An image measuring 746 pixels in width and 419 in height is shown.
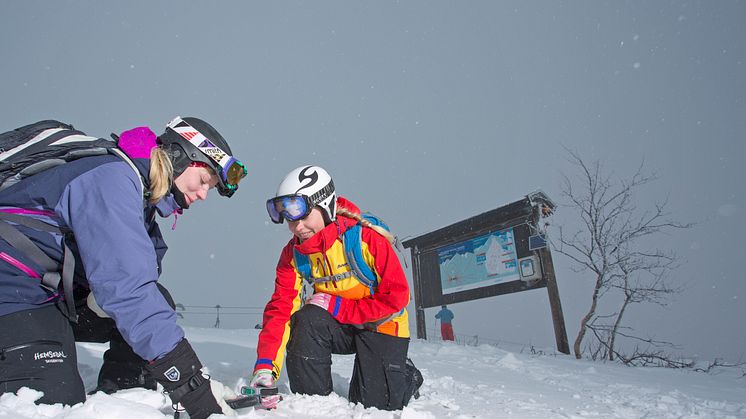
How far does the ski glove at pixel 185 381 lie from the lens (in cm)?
176

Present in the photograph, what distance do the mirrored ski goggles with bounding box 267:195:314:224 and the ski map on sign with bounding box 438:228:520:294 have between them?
7954 millimetres

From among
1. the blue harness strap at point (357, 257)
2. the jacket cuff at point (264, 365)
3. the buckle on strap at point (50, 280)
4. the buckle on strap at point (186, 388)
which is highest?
the blue harness strap at point (357, 257)

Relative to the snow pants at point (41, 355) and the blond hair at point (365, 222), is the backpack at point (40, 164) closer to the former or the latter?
the snow pants at point (41, 355)

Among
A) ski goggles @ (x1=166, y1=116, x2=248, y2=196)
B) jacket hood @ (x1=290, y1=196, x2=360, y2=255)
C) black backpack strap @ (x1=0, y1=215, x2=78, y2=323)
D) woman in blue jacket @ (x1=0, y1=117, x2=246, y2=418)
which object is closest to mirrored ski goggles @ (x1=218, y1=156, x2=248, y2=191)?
ski goggles @ (x1=166, y1=116, x2=248, y2=196)

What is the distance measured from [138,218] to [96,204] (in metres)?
0.16

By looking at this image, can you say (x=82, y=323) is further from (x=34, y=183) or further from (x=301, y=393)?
(x=301, y=393)

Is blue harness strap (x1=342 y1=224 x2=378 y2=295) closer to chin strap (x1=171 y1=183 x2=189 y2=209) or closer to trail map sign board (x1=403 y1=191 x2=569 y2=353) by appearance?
chin strap (x1=171 y1=183 x2=189 y2=209)

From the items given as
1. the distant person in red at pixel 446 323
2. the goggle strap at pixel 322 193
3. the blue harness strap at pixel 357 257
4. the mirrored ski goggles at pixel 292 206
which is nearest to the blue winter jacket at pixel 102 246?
the mirrored ski goggles at pixel 292 206

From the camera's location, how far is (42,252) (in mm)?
1920

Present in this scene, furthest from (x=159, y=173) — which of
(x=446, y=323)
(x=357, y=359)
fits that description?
(x=446, y=323)

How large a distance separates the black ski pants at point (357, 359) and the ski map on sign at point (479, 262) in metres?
7.52

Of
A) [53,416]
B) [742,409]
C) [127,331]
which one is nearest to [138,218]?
[127,331]

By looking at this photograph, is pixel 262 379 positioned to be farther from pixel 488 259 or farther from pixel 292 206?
pixel 488 259

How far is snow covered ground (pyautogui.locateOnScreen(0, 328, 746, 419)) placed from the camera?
1.64 metres
